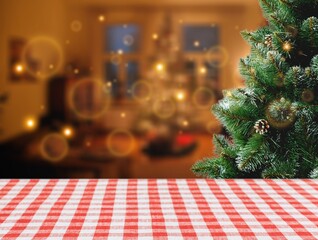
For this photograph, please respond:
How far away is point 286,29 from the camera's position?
1.26 meters

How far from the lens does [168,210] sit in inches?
25.6

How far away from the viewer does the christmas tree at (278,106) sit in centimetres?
120

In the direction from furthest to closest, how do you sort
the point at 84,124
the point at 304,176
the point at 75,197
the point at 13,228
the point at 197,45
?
the point at 197,45
the point at 84,124
the point at 304,176
the point at 75,197
the point at 13,228

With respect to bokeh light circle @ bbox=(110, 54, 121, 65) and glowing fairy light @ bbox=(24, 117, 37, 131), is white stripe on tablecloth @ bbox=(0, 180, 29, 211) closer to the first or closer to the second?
glowing fairy light @ bbox=(24, 117, 37, 131)

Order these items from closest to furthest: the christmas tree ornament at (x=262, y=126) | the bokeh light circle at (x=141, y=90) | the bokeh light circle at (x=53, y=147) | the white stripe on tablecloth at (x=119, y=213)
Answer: the white stripe on tablecloth at (x=119, y=213), the christmas tree ornament at (x=262, y=126), the bokeh light circle at (x=53, y=147), the bokeh light circle at (x=141, y=90)

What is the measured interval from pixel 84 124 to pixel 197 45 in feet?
7.56

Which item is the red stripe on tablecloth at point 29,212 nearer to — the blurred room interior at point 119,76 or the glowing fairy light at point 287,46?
the glowing fairy light at point 287,46

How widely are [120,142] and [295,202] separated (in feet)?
→ 25.2

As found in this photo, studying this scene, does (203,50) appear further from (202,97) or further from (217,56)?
(202,97)

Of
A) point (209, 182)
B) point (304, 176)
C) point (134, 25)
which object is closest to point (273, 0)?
point (304, 176)

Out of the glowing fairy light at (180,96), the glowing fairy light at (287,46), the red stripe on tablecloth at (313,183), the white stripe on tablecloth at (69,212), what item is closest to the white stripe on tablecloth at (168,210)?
the white stripe on tablecloth at (69,212)

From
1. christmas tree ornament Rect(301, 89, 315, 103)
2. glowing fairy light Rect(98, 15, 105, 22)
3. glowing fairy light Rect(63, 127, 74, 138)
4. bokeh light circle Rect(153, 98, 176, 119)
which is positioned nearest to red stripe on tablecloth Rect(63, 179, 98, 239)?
christmas tree ornament Rect(301, 89, 315, 103)

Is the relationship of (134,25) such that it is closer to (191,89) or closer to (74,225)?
(191,89)

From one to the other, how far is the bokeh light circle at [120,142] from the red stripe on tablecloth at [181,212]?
655 centimetres
